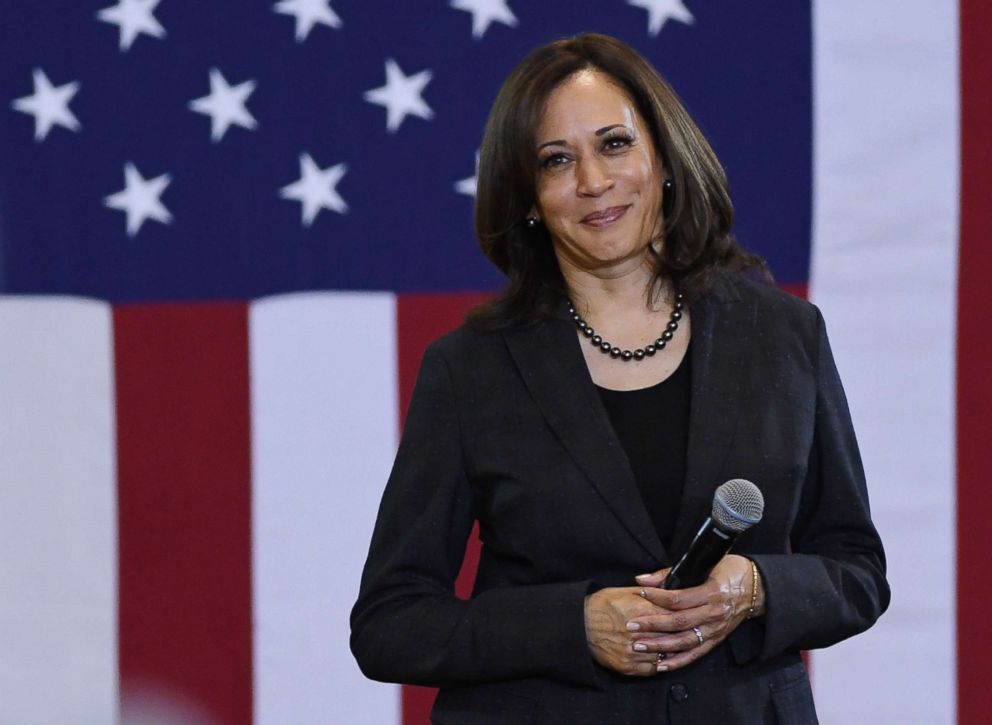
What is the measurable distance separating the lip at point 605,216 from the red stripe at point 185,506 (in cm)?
108

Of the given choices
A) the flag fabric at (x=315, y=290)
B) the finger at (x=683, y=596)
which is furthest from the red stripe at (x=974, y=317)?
the finger at (x=683, y=596)

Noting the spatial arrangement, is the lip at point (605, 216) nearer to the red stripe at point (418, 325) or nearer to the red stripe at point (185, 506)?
the red stripe at point (418, 325)

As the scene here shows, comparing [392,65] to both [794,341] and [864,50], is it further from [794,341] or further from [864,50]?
[794,341]

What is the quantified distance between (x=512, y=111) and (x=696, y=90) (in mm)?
921

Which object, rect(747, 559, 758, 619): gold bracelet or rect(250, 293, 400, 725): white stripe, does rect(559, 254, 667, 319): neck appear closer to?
rect(747, 559, 758, 619): gold bracelet

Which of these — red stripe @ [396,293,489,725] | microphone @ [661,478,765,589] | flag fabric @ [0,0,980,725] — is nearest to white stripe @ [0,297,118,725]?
flag fabric @ [0,0,980,725]

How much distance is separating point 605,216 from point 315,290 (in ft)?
3.32

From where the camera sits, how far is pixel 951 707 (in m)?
2.06

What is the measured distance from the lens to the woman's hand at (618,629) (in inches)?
43.0

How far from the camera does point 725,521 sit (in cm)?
97

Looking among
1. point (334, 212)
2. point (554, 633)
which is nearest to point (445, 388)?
point (554, 633)

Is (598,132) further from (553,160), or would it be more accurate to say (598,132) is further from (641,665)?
(641,665)

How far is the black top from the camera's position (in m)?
1.18

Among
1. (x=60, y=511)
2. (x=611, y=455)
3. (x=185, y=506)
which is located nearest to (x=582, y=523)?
(x=611, y=455)
